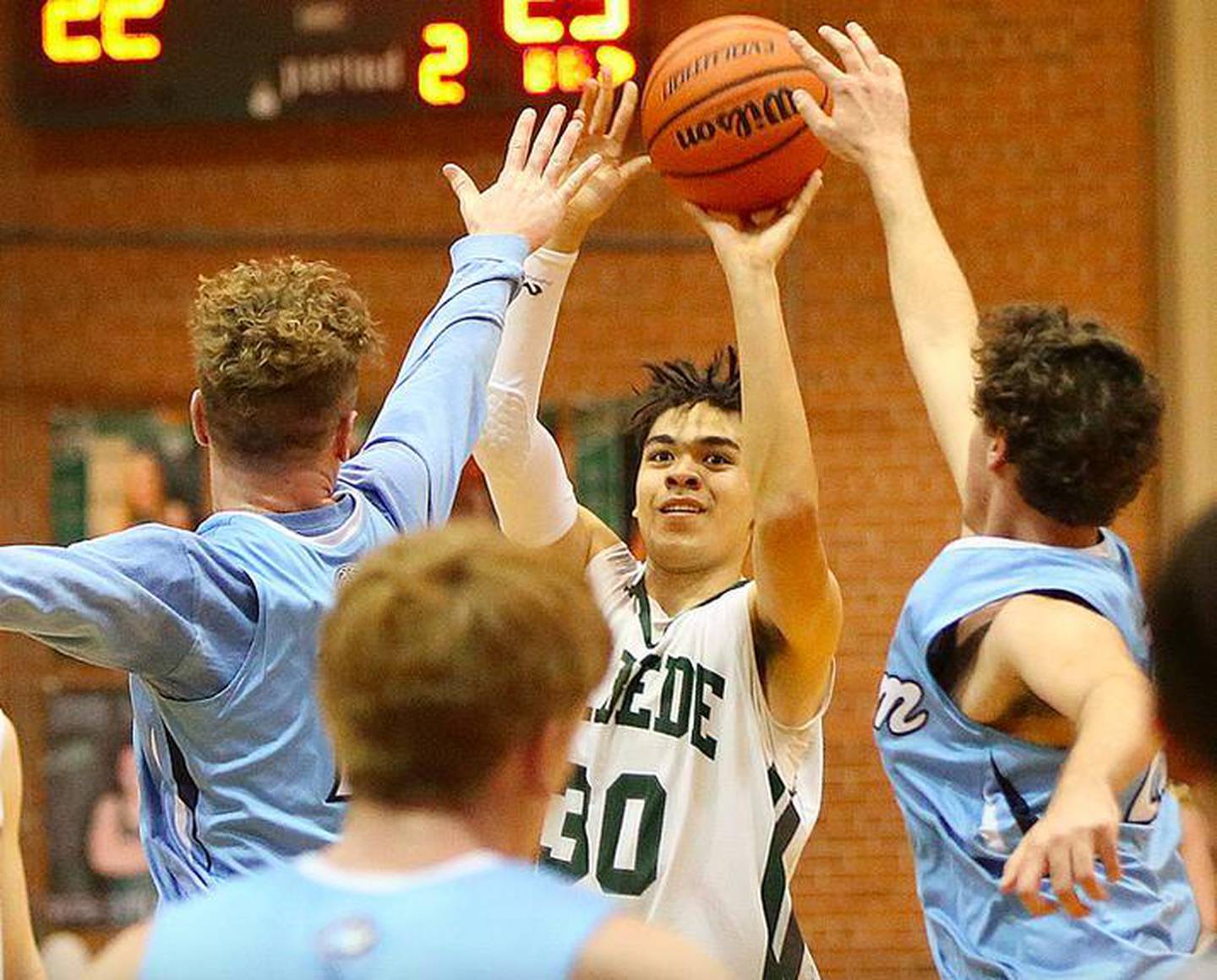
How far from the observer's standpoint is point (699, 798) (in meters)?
3.39

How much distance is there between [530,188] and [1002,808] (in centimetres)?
139

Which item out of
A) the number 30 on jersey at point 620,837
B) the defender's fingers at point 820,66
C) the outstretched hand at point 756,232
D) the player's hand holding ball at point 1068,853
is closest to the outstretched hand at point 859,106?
the defender's fingers at point 820,66

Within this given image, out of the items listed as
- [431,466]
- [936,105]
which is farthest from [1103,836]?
[936,105]

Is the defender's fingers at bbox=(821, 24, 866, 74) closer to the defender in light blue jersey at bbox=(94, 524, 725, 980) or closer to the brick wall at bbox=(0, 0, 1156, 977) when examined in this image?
the defender in light blue jersey at bbox=(94, 524, 725, 980)

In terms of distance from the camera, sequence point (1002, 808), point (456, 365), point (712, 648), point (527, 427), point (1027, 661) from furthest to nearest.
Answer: point (527, 427)
point (712, 648)
point (456, 365)
point (1002, 808)
point (1027, 661)

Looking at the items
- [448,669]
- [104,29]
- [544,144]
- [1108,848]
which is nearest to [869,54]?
[544,144]

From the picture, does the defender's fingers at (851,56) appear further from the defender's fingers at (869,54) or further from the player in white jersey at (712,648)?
the player in white jersey at (712,648)

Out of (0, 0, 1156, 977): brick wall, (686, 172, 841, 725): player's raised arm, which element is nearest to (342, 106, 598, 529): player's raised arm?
(686, 172, 841, 725): player's raised arm

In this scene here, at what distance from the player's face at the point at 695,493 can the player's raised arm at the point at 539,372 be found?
0.19 meters

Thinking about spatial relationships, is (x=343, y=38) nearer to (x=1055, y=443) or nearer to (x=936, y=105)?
(x=936, y=105)

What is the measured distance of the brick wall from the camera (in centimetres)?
736

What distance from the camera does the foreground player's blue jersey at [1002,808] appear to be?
2686 mm

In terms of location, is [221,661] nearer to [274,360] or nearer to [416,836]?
[274,360]

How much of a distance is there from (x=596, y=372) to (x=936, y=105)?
1.65m
